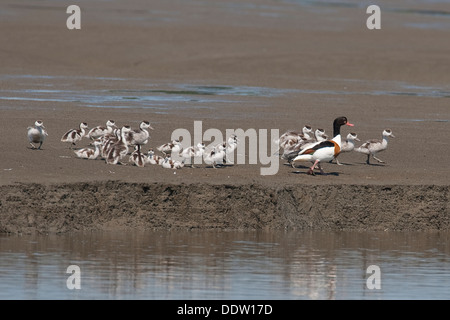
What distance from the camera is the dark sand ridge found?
15.6m

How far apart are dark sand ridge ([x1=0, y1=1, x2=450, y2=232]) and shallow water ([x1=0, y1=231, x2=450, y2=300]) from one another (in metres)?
0.43

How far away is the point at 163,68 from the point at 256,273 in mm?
23493

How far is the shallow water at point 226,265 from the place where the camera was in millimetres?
11820

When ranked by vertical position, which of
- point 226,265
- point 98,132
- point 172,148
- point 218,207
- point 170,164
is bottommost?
point 226,265

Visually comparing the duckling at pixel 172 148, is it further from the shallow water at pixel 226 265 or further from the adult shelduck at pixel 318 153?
the shallow water at pixel 226 265

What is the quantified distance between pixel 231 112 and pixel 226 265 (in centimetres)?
1275

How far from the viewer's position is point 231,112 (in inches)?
1009

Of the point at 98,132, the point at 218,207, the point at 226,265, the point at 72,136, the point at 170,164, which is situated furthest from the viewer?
the point at 98,132

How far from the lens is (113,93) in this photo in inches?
1132

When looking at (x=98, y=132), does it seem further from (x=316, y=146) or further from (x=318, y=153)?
(x=318, y=153)

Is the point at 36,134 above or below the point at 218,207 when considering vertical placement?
above

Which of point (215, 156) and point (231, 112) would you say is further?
point (231, 112)

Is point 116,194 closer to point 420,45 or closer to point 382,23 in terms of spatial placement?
point 420,45

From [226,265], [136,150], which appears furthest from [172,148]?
[226,265]
